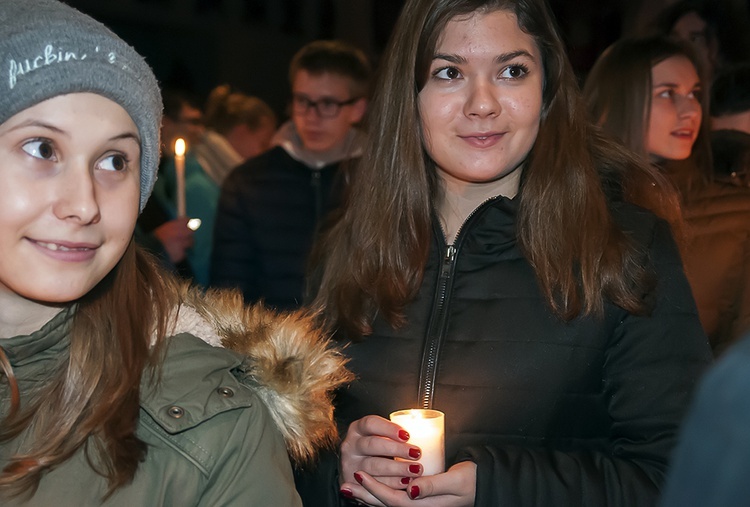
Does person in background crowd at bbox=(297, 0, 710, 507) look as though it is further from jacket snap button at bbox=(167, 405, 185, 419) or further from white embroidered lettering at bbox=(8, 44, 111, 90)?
white embroidered lettering at bbox=(8, 44, 111, 90)

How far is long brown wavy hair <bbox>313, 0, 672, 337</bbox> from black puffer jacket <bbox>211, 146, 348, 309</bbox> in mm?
1973

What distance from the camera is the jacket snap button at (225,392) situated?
6.06 feet

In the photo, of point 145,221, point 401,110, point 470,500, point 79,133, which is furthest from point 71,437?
point 145,221

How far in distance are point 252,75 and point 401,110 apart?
10544mm

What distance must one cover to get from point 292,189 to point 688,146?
1.94 metres

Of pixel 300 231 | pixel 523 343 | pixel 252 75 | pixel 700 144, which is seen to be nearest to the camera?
pixel 523 343

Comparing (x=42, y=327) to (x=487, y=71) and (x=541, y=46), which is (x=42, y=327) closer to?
(x=487, y=71)

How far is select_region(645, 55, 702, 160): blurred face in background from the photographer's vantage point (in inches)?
146

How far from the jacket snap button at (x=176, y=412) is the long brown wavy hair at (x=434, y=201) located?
751mm

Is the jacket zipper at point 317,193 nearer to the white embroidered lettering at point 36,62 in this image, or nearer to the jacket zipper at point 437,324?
the jacket zipper at point 437,324

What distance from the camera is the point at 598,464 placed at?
221cm

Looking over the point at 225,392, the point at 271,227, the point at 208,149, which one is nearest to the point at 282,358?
the point at 225,392

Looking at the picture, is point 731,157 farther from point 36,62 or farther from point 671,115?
point 36,62

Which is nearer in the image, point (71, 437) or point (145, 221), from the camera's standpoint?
point (71, 437)
